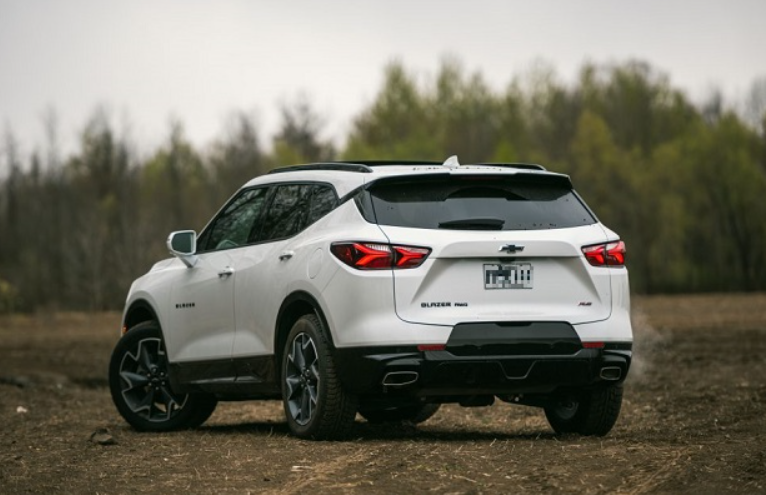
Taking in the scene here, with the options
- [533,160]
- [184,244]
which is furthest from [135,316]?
[533,160]

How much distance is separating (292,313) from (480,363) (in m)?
1.47

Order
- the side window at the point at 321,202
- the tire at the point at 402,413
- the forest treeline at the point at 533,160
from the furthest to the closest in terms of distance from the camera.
Result: the forest treeline at the point at 533,160 → the tire at the point at 402,413 → the side window at the point at 321,202

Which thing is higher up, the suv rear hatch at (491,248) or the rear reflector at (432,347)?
the suv rear hatch at (491,248)

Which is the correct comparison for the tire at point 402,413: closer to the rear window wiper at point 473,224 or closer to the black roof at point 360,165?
the black roof at point 360,165

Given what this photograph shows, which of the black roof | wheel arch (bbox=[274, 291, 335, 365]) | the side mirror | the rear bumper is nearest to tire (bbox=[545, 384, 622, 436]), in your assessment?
the rear bumper

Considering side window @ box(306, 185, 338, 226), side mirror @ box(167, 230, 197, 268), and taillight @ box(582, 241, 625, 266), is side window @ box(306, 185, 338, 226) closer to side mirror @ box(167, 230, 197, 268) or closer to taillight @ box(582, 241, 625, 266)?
side mirror @ box(167, 230, 197, 268)

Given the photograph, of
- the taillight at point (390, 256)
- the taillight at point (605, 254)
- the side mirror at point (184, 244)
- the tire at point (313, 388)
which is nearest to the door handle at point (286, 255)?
the tire at point (313, 388)

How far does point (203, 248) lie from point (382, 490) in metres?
4.21

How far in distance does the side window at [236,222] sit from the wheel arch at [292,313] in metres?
1.00

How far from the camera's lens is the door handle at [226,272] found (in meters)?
10.6

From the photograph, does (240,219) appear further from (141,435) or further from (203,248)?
(141,435)

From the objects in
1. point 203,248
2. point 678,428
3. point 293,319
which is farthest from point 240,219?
point 678,428

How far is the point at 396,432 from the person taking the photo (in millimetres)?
11133

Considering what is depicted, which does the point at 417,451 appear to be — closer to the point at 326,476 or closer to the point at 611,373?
the point at 326,476
